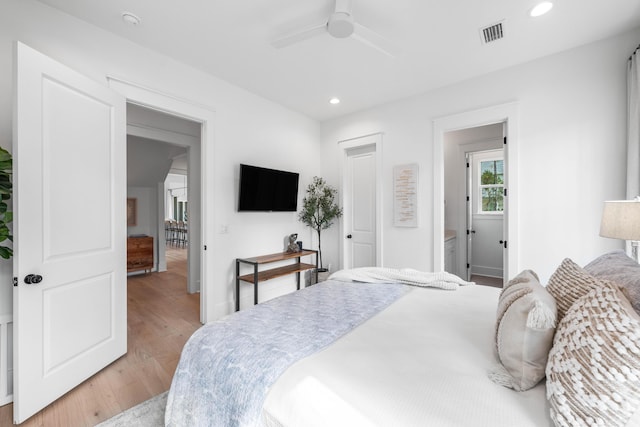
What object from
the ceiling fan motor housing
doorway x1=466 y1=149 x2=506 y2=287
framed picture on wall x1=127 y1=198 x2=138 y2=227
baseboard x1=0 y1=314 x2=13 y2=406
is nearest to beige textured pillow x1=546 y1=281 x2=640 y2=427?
the ceiling fan motor housing

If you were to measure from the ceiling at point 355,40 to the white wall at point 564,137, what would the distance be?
16 cm

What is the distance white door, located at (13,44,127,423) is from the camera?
67.4 inches

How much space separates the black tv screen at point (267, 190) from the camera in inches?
135

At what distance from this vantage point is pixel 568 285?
117cm

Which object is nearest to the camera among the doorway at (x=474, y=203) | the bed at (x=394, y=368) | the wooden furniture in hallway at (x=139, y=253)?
the bed at (x=394, y=368)

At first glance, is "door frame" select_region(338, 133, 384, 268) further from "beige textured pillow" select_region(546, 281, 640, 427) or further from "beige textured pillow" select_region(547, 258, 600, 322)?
"beige textured pillow" select_region(546, 281, 640, 427)

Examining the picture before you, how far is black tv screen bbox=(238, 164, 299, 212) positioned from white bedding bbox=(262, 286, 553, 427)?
2473mm

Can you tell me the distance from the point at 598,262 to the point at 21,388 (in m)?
3.40

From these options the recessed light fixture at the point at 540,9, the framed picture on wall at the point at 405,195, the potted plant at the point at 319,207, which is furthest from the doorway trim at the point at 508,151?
the potted plant at the point at 319,207

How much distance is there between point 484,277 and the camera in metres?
5.06

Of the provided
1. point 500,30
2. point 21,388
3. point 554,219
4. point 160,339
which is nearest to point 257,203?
point 160,339

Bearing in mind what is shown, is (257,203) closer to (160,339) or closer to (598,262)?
(160,339)

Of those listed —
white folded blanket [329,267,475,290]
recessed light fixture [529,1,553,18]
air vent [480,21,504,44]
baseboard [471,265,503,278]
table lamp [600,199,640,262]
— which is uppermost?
air vent [480,21,504,44]

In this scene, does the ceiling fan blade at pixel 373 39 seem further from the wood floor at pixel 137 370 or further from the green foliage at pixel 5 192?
the wood floor at pixel 137 370
